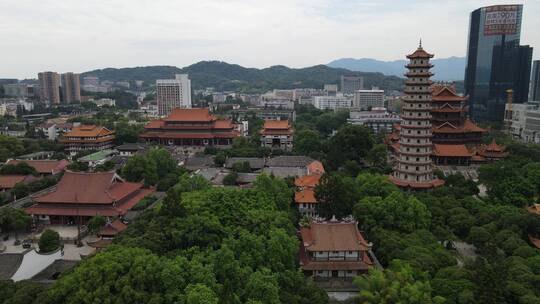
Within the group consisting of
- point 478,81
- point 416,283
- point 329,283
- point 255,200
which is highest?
point 478,81

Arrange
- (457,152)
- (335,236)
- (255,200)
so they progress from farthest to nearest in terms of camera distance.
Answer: (457,152)
(255,200)
(335,236)

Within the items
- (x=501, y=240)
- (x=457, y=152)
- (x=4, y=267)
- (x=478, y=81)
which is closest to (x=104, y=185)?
(x=4, y=267)

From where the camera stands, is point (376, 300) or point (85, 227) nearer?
point (376, 300)

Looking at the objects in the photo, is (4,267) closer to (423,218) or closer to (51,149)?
(423,218)

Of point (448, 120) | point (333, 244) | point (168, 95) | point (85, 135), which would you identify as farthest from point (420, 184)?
point (168, 95)

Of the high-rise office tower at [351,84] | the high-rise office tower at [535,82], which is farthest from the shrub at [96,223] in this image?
the high-rise office tower at [351,84]

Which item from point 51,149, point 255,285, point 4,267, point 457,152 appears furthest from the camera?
point 51,149
